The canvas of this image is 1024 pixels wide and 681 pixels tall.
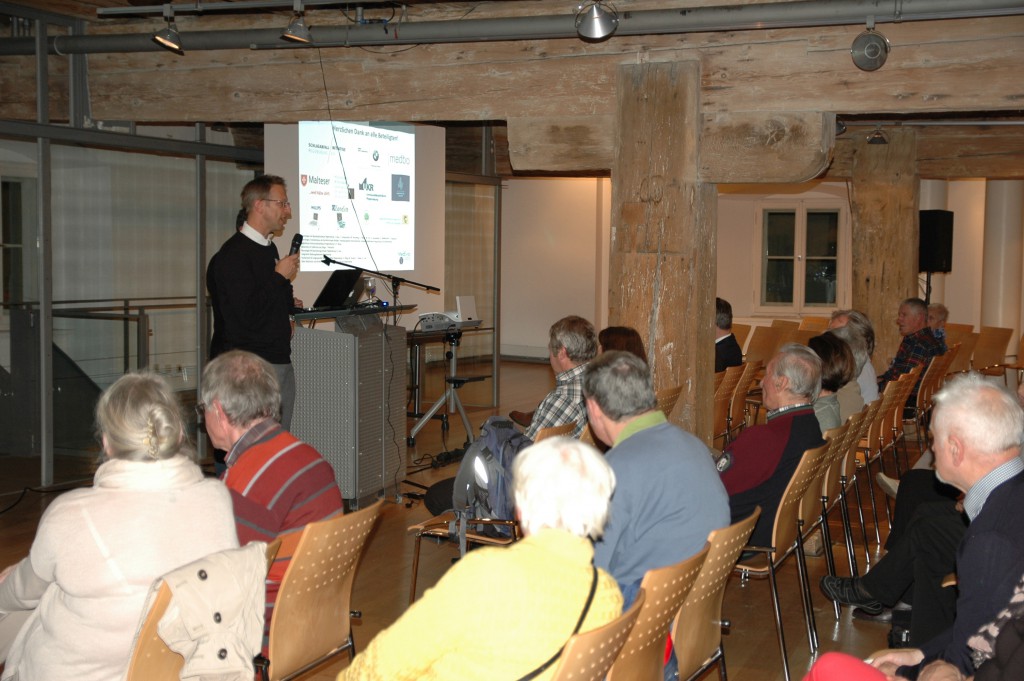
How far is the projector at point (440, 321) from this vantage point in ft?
27.6

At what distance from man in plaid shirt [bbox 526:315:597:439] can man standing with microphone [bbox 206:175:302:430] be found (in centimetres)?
167

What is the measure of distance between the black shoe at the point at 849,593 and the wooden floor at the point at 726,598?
94 mm

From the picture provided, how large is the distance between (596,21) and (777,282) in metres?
10.7

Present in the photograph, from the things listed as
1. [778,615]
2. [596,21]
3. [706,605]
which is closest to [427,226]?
[596,21]

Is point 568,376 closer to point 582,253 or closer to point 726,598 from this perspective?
point 726,598

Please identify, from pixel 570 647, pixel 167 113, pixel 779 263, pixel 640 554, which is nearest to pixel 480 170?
pixel 167 113

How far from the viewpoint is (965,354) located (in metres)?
11.0

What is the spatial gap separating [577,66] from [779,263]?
983cm

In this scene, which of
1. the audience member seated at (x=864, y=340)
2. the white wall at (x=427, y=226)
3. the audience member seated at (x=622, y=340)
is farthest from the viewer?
the white wall at (x=427, y=226)

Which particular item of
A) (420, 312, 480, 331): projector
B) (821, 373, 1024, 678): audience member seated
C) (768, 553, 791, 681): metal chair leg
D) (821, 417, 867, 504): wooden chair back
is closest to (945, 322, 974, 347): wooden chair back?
(420, 312, 480, 331): projector

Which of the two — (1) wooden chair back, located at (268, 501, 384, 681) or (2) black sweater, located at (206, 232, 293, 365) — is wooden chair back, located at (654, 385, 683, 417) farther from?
(1) wooden chair back, located at (268, 501, 384, 681)

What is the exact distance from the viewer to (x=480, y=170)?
34.2 ft

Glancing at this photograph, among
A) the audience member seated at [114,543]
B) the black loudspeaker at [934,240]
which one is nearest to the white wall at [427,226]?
the audience member seated at [114,543]

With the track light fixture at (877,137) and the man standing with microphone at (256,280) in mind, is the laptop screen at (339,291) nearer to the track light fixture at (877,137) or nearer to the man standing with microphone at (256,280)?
the man standing with microphone at (256,280)
